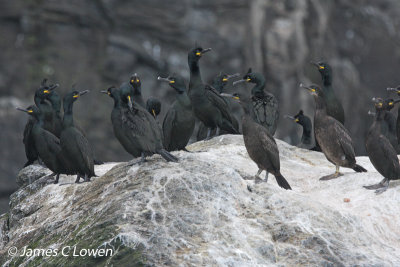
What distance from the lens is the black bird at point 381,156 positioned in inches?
441

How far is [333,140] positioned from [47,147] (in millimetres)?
4566

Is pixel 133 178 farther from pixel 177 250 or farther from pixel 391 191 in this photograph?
pixel 391 191

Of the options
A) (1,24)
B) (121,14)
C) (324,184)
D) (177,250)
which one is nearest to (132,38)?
(121,14)

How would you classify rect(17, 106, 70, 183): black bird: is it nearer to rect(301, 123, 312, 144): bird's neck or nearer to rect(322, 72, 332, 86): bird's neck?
rect(322, 72, 332, 86): bird's neck

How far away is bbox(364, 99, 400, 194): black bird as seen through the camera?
11203 millimetres

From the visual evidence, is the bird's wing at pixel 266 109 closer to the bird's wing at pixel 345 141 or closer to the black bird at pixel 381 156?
the bird's wing at pixel 345 141

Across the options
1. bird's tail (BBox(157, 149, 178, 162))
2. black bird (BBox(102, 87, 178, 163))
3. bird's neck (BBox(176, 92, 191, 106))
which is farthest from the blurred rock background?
bird's tail (BBox(157, 149, 178, 162))

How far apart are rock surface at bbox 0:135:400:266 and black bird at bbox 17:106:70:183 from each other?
3.99ft

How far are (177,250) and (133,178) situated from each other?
160 cm

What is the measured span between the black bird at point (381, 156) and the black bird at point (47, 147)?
4.63m

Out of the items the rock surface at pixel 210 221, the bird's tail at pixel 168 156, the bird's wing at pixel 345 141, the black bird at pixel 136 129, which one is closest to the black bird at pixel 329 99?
the bird's wing at pixel 345 141

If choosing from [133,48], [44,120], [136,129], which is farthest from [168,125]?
[133,48]

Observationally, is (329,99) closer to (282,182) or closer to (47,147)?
(282,182)

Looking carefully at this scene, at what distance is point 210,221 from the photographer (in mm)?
9594
